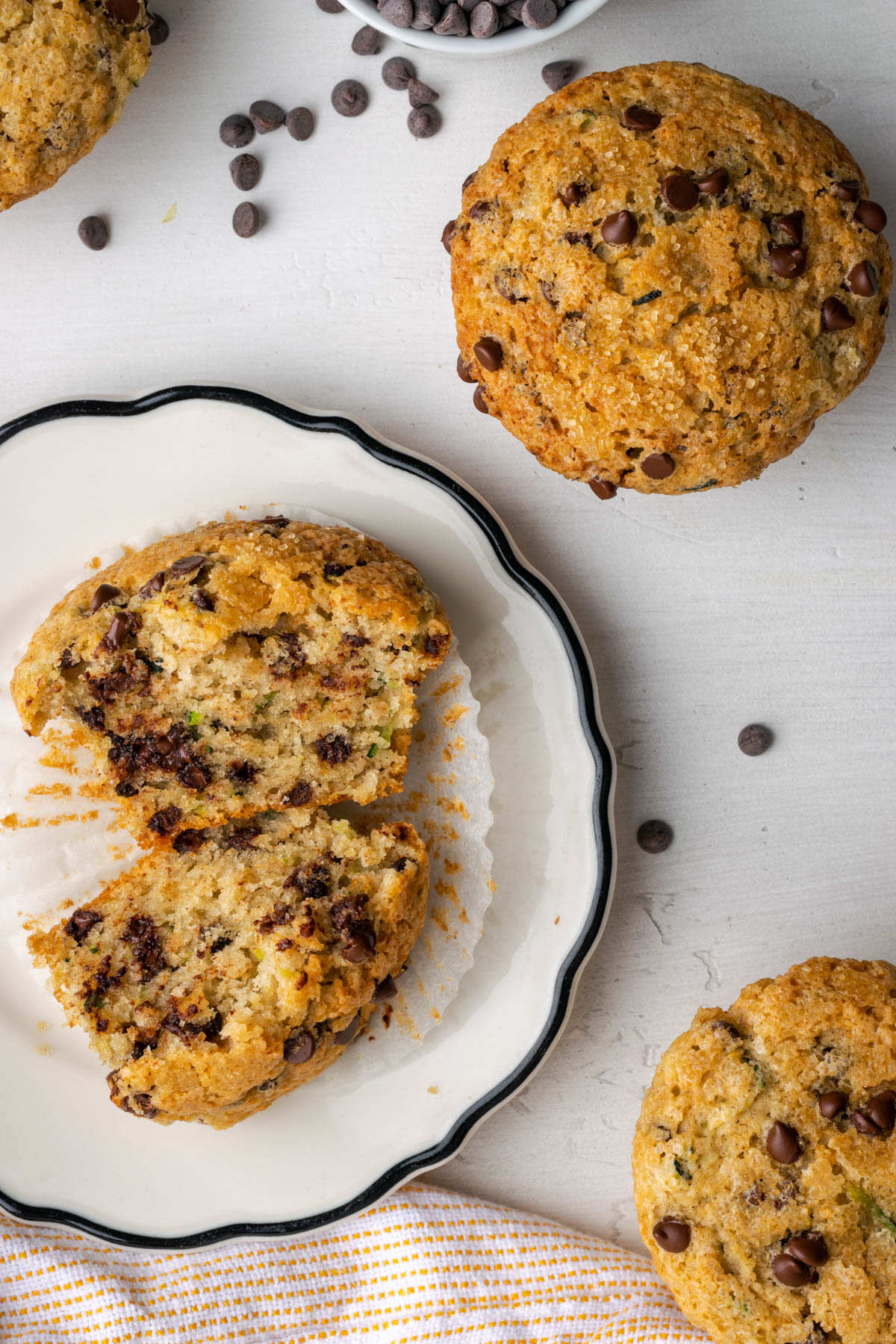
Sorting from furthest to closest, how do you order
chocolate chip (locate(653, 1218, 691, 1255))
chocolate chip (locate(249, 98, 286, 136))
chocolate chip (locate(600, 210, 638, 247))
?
chocolate chip (locate(249, 98, 286, 136))
chocolate chip (locate(653, 1218, 691, 1255))
chocolate chip (locate(600, 210, 638, 247))

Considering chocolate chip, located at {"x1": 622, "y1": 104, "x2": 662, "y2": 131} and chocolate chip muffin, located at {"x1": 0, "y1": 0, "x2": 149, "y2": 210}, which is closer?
chocolate chip, located at {"x1": 622, "y1": 104, "x2": 662, "y2": 131}

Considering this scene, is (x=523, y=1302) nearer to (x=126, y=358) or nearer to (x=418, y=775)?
(x=418, y=775)

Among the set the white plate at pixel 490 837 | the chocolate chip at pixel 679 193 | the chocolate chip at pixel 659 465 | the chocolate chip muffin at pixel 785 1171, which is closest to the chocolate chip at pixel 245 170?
the white plate at pixel 490 837

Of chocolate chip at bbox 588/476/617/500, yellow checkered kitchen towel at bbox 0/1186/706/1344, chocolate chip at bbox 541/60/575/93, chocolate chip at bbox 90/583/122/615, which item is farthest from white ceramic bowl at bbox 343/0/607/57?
yellow checkered kitchen towel at bbox 0/1186/706/1344

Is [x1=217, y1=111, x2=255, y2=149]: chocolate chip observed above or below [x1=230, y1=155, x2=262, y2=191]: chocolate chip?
above

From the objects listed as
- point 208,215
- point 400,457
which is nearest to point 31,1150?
point 400,457

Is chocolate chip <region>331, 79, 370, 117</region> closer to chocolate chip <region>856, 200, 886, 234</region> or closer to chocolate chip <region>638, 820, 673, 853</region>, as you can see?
chocolate chip <region>856, 200, 886, 234</region>

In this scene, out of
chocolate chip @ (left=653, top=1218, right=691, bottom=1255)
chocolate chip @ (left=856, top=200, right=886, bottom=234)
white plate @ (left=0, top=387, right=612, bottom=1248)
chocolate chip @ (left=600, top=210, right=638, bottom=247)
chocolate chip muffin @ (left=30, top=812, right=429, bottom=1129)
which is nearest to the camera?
chocolate chip @ (left=600, top=210, right=638, bottom=247)

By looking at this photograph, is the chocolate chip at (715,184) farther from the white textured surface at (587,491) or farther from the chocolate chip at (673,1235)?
the chocolate chip at (673,1235)
